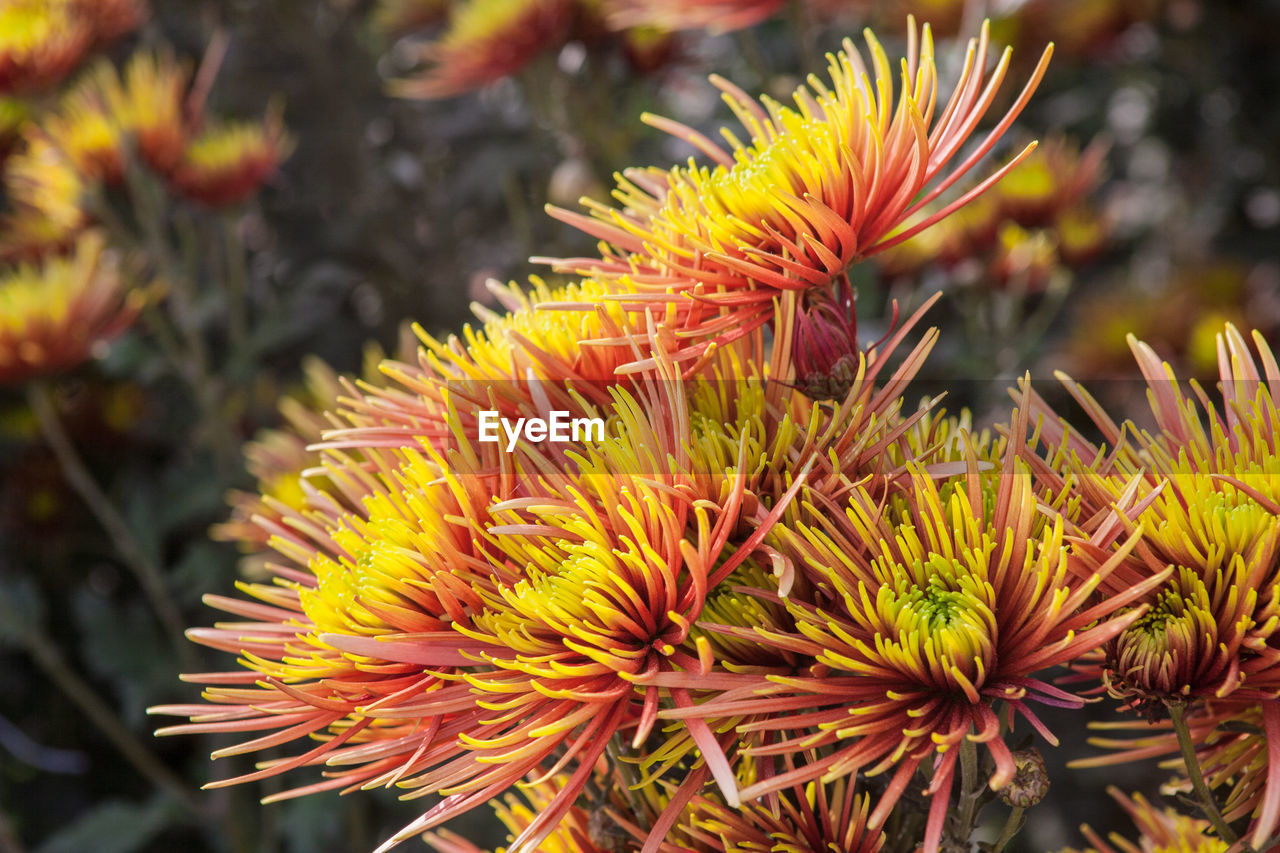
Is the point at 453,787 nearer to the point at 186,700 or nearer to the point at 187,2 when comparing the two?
the point at 186,700

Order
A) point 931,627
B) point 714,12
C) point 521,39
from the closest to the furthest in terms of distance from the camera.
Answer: point 931,627 < point 714,12 < point 521,39

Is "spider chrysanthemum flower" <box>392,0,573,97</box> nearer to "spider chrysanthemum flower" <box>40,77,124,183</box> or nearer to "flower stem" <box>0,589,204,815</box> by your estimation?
"spider chrysanthemum flower" <box>40,77,124,183</box>

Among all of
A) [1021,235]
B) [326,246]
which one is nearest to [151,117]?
[326,246]

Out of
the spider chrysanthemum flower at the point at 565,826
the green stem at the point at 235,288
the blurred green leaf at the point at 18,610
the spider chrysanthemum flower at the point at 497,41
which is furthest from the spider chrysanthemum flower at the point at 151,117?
the spider chrysanthemum flower at the point at 565,826

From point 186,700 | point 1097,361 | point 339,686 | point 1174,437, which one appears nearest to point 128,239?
point 186,700

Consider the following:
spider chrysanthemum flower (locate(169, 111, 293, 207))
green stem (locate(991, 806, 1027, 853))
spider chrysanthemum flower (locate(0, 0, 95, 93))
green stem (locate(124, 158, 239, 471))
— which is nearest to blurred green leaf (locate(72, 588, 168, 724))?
green stem (locate(124, 158, 239, 471))

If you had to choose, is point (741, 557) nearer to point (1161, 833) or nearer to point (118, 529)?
point (1161, 833)

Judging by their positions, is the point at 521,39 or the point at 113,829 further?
the point at 521,39
